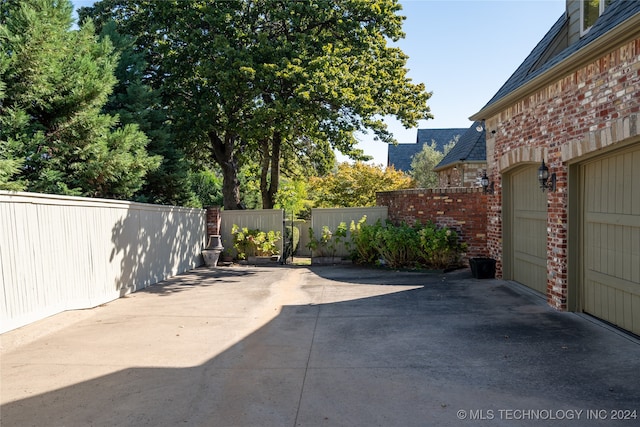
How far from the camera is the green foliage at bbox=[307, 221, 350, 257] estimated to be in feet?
50.2

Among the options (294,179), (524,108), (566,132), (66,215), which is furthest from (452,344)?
(294,179)

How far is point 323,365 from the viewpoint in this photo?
5195 millimetres

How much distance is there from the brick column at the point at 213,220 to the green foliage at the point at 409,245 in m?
4.57

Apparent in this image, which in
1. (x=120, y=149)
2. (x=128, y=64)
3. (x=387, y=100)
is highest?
(x=128, y=64)

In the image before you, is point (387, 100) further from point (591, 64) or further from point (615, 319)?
Answer: point (615, 319)

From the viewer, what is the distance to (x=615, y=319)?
21.0 feet

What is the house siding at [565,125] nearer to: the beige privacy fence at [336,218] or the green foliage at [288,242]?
the beige privacy fence at [336,218]

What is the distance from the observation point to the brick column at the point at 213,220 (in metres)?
15.6

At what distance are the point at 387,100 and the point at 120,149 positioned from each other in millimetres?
9409

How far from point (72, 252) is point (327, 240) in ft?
28.4

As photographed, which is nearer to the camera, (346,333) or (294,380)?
(294,380)

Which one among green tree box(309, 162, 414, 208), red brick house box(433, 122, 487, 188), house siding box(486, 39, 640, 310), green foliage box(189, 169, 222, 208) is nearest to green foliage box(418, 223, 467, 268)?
house siding box(486, 39, 640, 310)

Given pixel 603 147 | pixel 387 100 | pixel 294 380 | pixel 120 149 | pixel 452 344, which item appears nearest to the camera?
pixel 294 380

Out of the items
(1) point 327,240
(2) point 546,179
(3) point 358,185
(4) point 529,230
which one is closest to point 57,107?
(1) point 327,240
